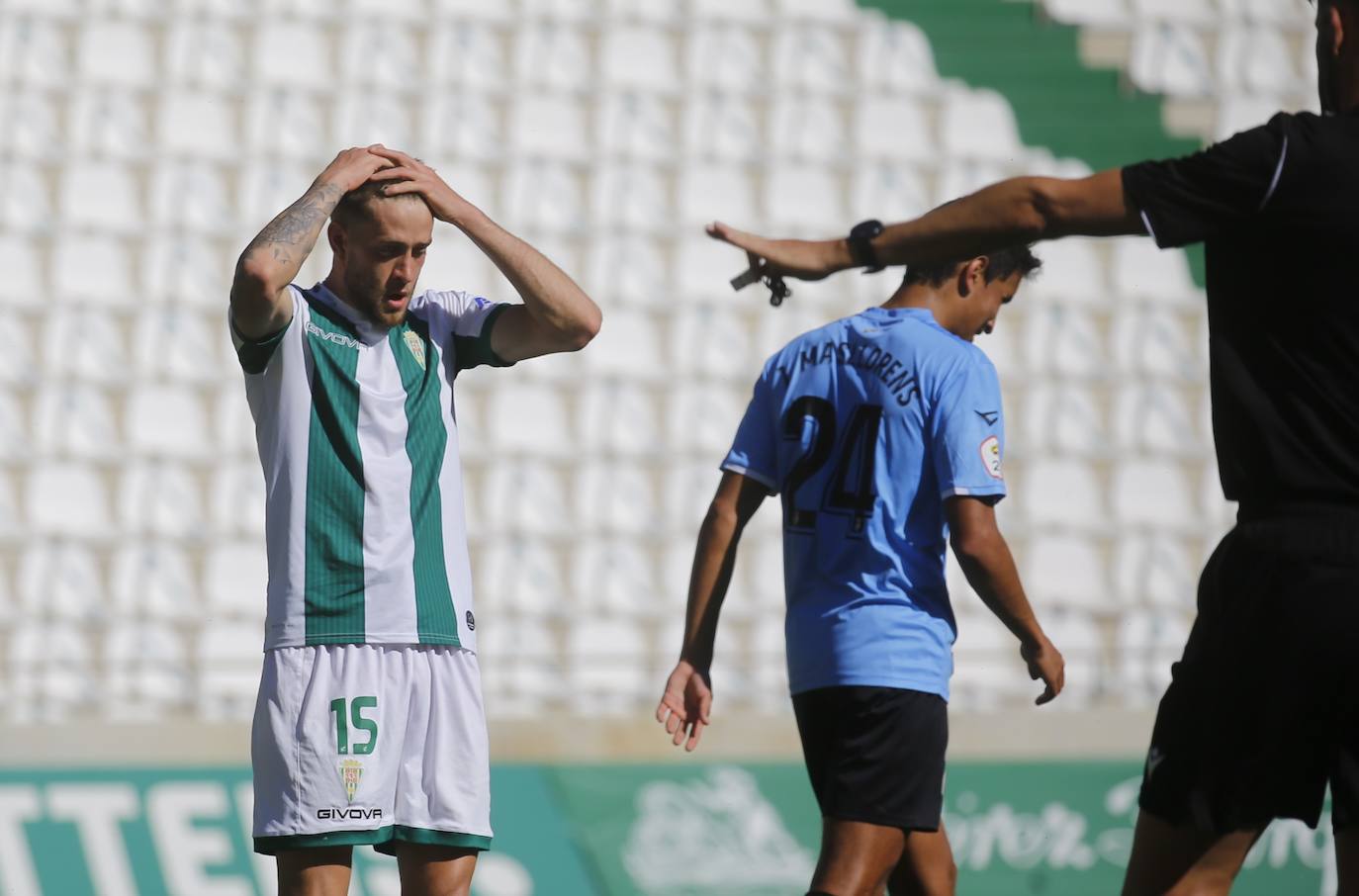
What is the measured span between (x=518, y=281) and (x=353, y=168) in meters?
0.39

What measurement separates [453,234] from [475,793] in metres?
6.36

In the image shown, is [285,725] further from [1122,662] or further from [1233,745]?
[1122,662]

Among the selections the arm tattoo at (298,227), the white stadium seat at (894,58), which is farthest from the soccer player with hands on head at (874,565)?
the white stadium seat at (894,58)

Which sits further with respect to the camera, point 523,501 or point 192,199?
point 192,199

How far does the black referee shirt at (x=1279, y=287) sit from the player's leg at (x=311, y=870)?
5.78 ft

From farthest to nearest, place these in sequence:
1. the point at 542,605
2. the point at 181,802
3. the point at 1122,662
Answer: the point at 542,605
the point at 1122,662
the point at 181,802

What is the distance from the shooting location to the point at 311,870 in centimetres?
312

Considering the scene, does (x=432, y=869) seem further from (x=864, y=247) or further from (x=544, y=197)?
(x=544, y=197)

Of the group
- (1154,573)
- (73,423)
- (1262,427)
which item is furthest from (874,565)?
(73,423)

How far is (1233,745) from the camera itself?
250 centimetres

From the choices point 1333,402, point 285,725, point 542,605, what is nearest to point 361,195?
point 285,725

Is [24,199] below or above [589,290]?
above

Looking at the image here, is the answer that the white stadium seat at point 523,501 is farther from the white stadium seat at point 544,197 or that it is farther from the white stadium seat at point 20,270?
the white stadium seat at point 20,270

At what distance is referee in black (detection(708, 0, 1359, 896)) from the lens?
2.42m
